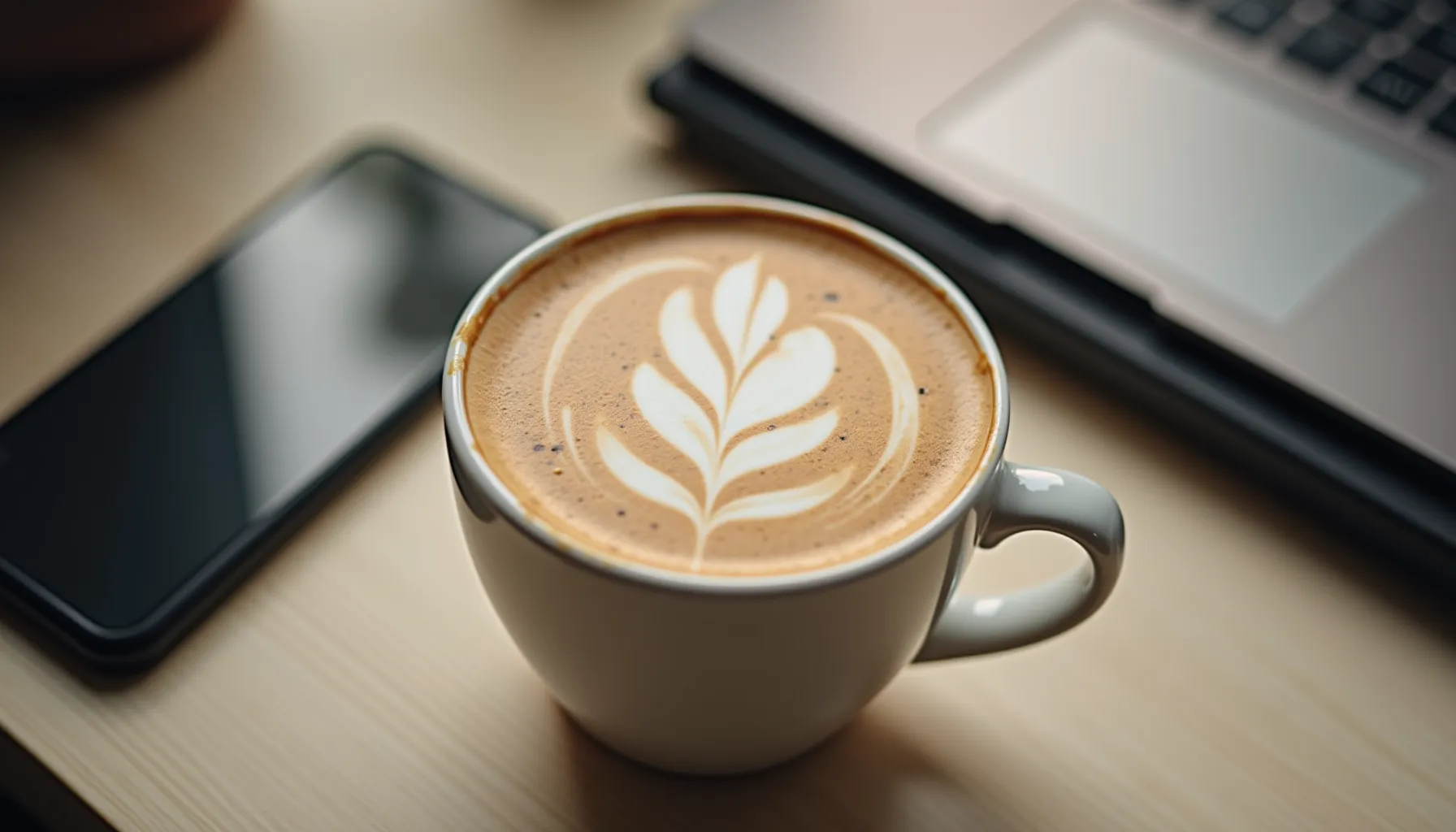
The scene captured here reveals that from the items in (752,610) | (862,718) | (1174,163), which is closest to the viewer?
(752,610)

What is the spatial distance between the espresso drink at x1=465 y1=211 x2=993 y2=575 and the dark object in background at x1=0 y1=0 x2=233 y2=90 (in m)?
0.34

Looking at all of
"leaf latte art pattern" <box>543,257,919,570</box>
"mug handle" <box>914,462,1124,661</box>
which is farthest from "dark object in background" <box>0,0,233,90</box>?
"mug handle" <box>914,462,1124,661</box>

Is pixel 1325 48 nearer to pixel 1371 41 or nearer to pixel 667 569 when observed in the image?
pixel 1371 41

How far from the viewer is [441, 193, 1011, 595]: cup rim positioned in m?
0.32

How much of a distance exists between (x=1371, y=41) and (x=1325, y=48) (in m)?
0.03

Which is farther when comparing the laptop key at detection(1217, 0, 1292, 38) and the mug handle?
the laptop key at detection(1217, 0, 1292, 38)

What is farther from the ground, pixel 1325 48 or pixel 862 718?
pixel 1325 48

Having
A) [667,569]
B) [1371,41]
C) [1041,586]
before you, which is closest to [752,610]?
[667,569]

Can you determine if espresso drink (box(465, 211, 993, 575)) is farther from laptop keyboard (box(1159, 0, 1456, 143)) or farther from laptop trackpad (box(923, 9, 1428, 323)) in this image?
laptop keyboard (box(1159, 0, 1456, 143))

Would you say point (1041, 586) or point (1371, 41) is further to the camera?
point (1371, 41)

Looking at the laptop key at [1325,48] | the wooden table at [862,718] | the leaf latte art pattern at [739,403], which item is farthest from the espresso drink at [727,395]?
the laptop key at [1325,48]

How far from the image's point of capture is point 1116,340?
1.68ft

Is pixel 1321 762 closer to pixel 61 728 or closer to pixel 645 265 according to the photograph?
pixel 645 265

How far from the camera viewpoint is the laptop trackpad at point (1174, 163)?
0.52 m
